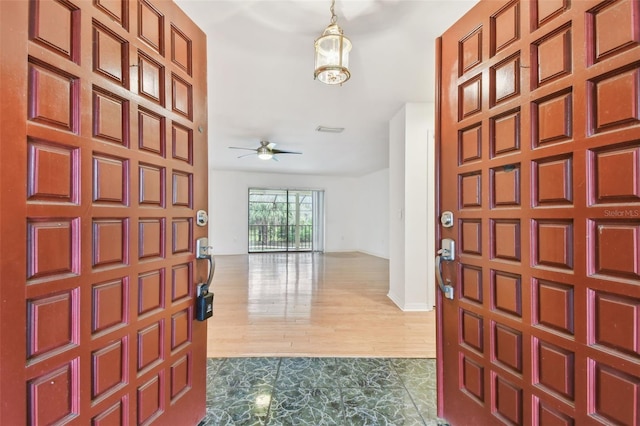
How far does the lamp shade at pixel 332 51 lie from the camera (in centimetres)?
163

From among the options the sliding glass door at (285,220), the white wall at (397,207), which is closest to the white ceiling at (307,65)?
the white wall at (397,207)

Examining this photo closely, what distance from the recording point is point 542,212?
1059 mm

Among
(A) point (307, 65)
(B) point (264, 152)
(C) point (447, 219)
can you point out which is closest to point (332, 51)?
(A) point (307, 65)

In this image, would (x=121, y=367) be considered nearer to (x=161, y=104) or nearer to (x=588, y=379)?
(x=161, y=104)

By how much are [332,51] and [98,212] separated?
1438 millimetres

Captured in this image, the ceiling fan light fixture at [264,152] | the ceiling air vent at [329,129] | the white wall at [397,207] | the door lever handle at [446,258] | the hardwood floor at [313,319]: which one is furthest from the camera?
the ceiling fan light fixture at [264,152]

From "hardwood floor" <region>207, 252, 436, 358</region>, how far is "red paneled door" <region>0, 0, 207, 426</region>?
118 centimetres

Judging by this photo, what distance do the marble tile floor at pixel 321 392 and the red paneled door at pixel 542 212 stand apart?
14.3 inches

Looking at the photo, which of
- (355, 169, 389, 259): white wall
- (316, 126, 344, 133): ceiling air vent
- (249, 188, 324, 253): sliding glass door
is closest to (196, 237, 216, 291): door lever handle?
(316, 126, 344, 133): ceiling air vent

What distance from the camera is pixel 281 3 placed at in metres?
1.81

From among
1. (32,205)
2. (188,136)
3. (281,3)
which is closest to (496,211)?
(188,136)

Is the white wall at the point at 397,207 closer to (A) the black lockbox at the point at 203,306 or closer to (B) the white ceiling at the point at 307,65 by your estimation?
(B) the white ceiling at the point at 307,65

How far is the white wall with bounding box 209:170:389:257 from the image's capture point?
8266 millimetres

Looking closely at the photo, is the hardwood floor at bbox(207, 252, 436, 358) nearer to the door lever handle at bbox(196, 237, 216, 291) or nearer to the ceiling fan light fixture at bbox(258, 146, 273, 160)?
the door lever handle at bbox(196, 237, 216, 291)
